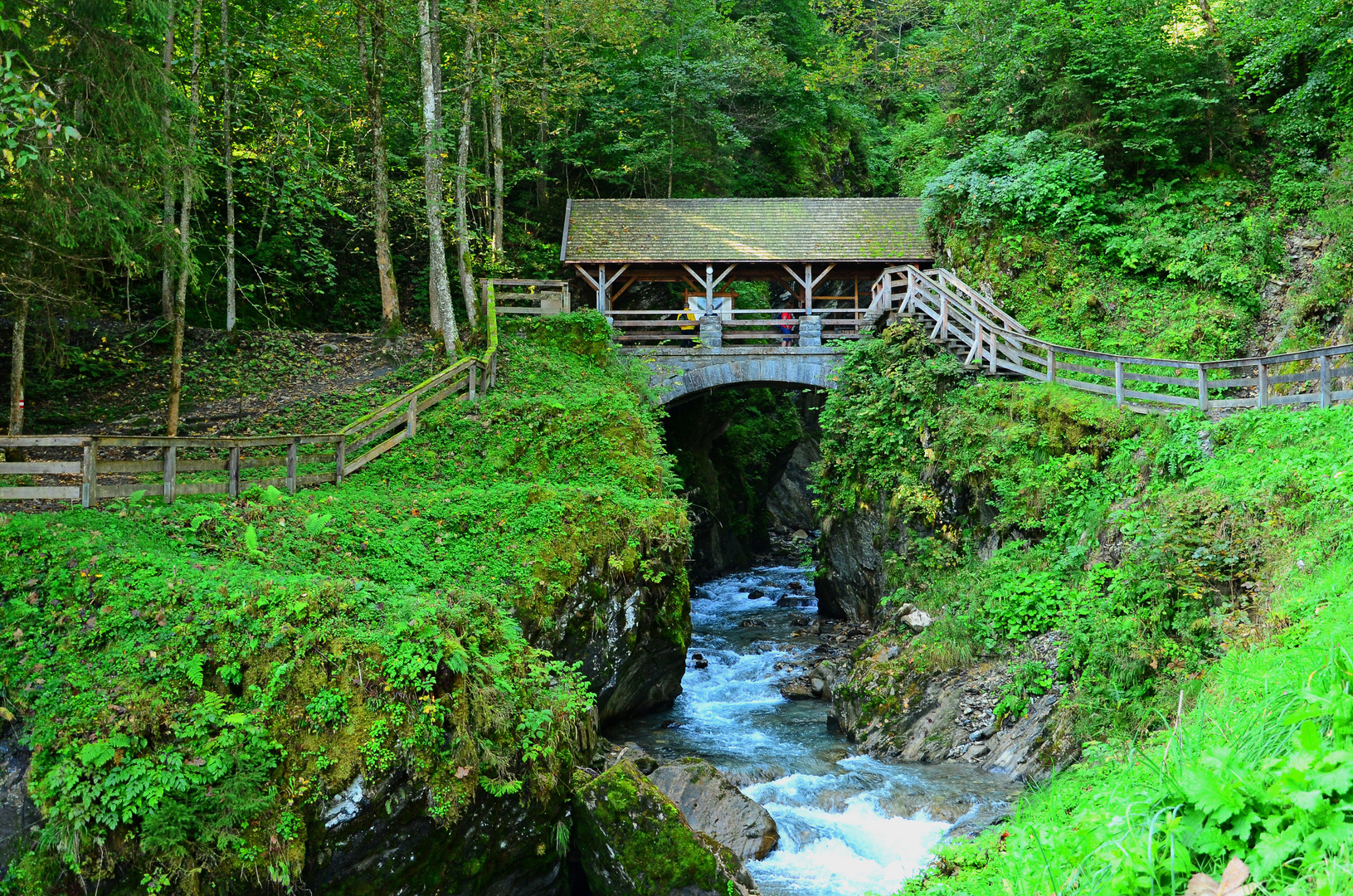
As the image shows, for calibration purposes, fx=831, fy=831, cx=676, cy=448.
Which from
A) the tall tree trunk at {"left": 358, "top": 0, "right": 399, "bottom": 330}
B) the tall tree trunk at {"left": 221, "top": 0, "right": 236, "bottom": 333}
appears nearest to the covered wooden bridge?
the tall tree trunk at {"left": 358, "top": 0, "right": 399, "bottom": 330}

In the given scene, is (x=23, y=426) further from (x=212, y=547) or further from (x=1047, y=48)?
(x=1047, y=48)

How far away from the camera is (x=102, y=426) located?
13.5m

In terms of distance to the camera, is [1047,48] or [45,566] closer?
[45,566]

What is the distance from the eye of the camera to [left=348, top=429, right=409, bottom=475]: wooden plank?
12094 mm

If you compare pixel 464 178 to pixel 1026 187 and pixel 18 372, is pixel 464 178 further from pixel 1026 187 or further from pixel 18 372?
pixel 1026 187

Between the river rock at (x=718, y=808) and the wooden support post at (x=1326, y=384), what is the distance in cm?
779

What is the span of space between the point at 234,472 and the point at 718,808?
7.18 metres

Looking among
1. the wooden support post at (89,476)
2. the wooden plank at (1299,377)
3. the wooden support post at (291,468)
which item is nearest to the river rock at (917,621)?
the wooden plank at (1299,377)

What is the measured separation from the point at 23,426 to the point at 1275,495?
56.4ft

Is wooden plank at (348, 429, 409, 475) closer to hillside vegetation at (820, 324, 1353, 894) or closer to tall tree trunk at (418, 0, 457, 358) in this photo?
tall tree trunk at (418, 0, 457, 358)

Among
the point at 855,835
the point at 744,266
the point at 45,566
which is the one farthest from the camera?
the point at 744,266

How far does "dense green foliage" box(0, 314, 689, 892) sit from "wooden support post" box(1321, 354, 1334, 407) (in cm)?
895

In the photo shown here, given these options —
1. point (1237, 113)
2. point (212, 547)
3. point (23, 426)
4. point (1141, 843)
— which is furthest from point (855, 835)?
point (1237, 113)

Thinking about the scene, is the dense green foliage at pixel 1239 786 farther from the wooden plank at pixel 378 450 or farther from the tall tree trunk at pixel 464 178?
the tall tree trunk at pixel 464 178
